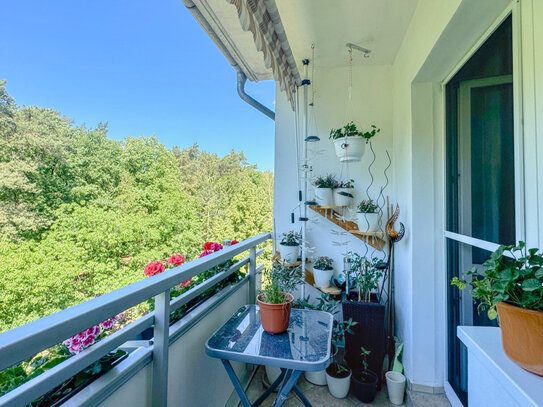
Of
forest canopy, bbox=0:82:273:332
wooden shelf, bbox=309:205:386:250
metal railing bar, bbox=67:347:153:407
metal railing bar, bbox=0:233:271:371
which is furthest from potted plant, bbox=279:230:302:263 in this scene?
forest canopy, bbox=0:82:273:332

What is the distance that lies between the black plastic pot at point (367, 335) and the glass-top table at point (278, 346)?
0.63 metres

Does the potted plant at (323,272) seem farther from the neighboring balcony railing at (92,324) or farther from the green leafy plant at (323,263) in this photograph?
the neighboring balcony railing at (92,324)

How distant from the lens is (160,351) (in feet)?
2.95

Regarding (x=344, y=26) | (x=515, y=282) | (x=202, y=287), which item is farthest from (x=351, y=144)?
(x=515, y=282)

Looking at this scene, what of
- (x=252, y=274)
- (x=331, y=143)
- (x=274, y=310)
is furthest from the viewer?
(x=331, y=143)

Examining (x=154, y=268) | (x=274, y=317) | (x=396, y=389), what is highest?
(x=154, y=268)

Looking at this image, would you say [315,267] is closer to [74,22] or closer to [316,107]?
[316,107]

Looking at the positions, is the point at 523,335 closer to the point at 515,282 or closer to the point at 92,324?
the point at 515,282

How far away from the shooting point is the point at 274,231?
270 centimetres

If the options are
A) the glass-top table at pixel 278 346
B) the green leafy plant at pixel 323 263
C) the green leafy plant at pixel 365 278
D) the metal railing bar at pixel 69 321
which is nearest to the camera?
the metal railing bar at pixel 69 321

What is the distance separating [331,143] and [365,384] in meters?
2.06

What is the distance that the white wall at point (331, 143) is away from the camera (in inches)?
101

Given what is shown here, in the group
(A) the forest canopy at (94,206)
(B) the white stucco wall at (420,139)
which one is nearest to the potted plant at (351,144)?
(B) the white stucco wall at (420,139)

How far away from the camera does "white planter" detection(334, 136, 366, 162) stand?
2.19 m
